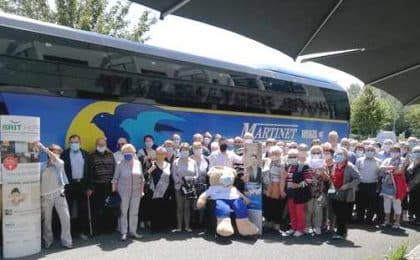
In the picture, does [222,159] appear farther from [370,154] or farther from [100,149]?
[370,154]

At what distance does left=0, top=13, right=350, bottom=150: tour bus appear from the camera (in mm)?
8117

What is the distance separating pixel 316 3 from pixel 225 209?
223 inches

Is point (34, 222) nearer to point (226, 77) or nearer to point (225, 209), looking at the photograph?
point (225, 209)

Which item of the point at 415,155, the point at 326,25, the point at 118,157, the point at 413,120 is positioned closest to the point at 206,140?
the point at 118,157

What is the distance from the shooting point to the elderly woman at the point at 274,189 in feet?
31.3

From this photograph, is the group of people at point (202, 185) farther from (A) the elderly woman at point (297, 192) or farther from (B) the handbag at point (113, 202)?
(B) the handbag at point (113, 202)

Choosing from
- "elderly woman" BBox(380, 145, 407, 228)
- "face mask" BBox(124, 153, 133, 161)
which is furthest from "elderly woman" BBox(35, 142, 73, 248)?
"elderly woman" BBox(380, 145, 407, 228)

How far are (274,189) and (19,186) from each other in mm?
4905

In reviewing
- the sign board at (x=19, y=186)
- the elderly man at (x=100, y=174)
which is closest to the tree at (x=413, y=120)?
the elderly man at (x=100, y=174)

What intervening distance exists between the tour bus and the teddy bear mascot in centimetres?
203

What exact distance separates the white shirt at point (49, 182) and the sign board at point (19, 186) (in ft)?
0.92

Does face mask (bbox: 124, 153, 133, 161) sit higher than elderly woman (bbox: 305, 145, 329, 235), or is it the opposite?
face mask (bbox: 124, 153, 133, 161)

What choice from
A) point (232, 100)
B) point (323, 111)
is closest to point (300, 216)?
point (232, 100)

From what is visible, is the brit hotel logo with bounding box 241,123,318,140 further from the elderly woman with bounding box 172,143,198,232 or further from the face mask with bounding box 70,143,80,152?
the face mask with bounding box 70,143,80,152
